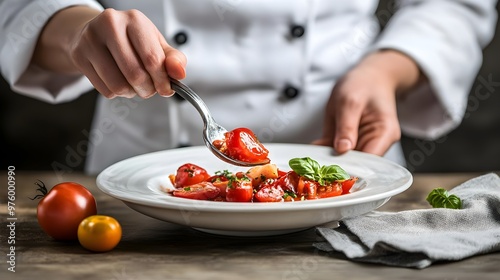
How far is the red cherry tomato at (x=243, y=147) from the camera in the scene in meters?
1.37

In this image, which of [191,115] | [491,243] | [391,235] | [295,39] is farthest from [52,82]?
[491,243]

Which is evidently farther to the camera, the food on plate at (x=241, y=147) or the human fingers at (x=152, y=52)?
the food on plate at (x=241, y=147)

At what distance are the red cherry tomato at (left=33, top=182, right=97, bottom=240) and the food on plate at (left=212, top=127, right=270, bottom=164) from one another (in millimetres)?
273

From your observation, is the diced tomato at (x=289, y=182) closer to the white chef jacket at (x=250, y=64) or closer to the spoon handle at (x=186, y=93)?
the spoon handle at (x=186, y=93)

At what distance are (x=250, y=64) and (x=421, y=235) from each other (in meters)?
0.81

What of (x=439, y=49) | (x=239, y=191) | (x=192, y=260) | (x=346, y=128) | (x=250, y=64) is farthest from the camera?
(x=439, y=49)

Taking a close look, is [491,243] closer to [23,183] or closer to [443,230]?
[443,230]

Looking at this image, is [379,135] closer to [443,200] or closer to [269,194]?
[443,200]

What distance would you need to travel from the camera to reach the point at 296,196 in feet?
4.25

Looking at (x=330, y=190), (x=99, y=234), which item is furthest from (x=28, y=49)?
(x=330, y=190)

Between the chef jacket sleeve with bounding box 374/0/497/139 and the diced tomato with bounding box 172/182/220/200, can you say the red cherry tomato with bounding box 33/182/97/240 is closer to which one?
the diced tomato with bounding box 172/182/220/200

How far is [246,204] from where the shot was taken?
1.14 metres

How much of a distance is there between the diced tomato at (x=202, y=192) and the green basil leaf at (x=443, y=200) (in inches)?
16.3

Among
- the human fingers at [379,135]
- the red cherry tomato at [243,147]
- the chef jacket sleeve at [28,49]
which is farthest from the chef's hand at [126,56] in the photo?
the human fingers at [379,135]
